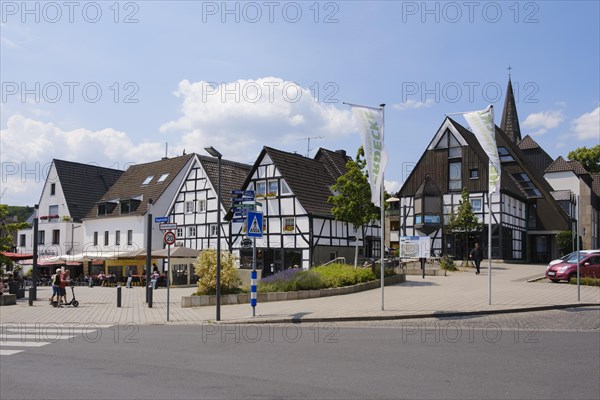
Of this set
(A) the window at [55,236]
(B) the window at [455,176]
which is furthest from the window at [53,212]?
(B) the window at [455,176]

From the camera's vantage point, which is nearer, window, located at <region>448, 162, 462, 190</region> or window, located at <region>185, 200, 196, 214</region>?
window, located at <region>448, 162, 462, 190</region>

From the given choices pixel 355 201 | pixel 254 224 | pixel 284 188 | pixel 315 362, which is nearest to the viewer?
pixel 315 362

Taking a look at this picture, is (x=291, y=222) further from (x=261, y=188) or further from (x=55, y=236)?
(x=55, y=236)

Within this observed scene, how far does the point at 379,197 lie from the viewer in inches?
703

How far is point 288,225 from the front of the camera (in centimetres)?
3891

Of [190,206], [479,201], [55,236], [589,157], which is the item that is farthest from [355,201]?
[589,157]

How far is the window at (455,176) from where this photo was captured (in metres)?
45.1

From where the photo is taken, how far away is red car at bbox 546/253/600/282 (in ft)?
82.8

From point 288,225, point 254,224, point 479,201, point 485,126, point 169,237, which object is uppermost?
point 485,126

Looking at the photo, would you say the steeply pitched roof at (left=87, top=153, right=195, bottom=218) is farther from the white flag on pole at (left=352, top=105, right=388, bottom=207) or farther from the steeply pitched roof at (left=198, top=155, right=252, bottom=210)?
the white flag on pole at (left=352, top=105, right=388, bottom=207)

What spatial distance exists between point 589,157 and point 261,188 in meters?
46.1

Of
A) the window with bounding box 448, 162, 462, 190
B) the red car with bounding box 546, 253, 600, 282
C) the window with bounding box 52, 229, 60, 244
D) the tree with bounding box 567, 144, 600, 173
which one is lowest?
the red car with bounding box 546, 253, 600, 282

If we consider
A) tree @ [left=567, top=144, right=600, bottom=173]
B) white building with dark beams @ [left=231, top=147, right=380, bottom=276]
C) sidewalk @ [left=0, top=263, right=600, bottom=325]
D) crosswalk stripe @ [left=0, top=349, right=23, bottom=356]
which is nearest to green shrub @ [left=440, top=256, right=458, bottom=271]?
white building with dark beams @ [left=231, top=147, right=380, bottom=276]

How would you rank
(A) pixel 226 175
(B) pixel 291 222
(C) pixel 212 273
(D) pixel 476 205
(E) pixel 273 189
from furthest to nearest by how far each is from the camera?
→ (A) pixel 226 175 < (D) pixel 476 205 < (E) pixel 273 189 < (B) pixel 291 222 < (C) pixel 212 273
